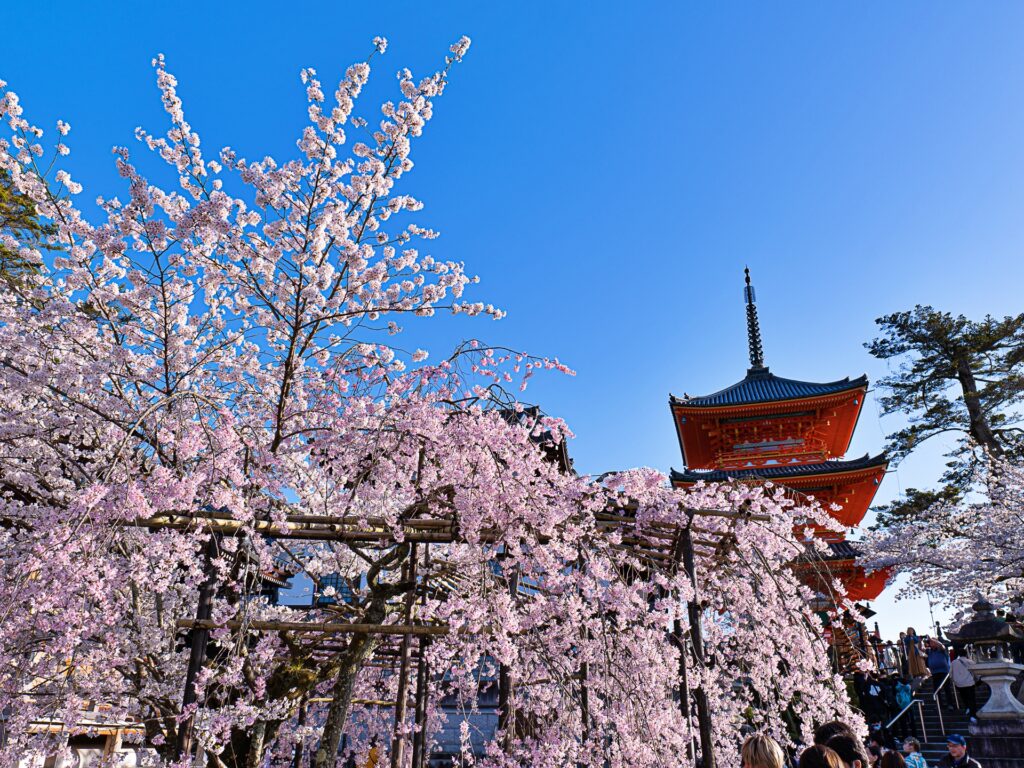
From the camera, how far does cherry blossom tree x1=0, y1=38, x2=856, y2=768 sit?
480cm

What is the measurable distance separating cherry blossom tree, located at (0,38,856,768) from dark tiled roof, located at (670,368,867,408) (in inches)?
597

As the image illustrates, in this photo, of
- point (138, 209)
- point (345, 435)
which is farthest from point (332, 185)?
point (345, 435)

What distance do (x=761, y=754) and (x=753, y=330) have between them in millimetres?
25850

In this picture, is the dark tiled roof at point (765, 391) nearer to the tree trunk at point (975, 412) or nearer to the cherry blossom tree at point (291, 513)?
the tree trunk at point (975, 412)

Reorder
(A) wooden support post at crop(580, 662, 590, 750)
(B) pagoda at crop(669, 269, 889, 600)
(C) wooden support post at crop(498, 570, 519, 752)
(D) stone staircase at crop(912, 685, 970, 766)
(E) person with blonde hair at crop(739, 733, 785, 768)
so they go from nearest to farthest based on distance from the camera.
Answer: (E) person with blonde hair at crop(739, 733, 785, 768)
(C) wooden support post at crop(498, 570, 519, 752)
(A) wooden support post at crop(580, 662, 590, 750)
(D) stone staircase at crop(912, 685, 970, 766)
(B) pagoda at crop(669, 269, 889, 600)

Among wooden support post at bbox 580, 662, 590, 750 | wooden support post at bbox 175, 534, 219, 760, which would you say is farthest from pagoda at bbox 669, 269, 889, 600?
wooden support post at bbox 175, 534, 219, 760

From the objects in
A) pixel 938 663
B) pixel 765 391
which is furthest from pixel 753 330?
pixel 938 663

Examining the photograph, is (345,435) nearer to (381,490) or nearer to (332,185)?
(381,490)

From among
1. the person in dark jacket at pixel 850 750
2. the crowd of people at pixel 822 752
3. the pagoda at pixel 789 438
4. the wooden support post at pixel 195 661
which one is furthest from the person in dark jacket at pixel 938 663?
the wooden support post at pixel 195 661

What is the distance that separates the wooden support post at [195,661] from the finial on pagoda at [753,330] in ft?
75.8

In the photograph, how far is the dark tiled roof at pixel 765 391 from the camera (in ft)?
68.7

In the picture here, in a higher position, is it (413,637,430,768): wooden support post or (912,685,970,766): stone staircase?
(413,637,430,768): wooden support post

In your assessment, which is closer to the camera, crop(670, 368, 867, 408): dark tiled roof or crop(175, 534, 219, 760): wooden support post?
crop(175, 534, 219, 760): wooden support post

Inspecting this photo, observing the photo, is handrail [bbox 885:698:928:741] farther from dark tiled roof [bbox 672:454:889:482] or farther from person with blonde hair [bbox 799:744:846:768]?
person with blonde hair [bbox 799:744:846:768]
